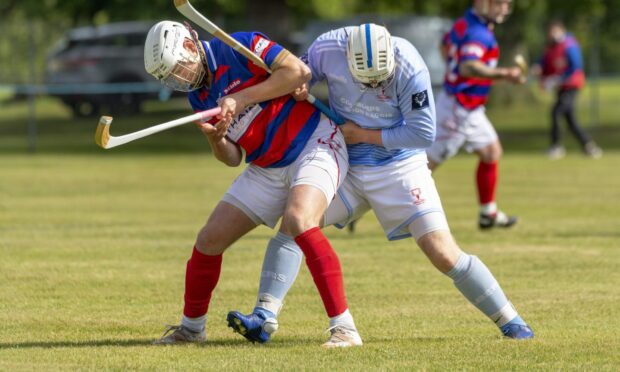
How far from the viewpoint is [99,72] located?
2630cm

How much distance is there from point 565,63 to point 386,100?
52.7ft

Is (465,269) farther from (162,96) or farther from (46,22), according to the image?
(46,22)

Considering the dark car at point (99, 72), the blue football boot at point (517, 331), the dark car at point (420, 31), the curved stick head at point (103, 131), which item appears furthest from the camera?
the dark car at point (420, 31)

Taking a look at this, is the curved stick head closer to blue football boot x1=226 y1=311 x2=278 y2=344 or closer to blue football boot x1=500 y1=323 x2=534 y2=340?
blue football boot x1=226 y1=311 x2=278 y2=344

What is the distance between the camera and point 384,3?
1292 inches

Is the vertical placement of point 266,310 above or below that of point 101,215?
above

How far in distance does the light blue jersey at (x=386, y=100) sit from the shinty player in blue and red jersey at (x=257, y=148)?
137mm

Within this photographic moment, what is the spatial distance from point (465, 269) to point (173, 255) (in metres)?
4.12

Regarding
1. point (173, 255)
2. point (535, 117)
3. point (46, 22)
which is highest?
point (173, 255)

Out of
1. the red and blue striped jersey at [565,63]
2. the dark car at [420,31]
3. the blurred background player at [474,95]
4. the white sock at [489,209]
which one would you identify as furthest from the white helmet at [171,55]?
the dark car at [420,31]

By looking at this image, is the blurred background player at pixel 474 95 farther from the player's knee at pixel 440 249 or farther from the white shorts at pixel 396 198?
the player's knee at pixel 440 249

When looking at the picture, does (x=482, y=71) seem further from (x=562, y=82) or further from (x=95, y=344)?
(x=562, y=82)

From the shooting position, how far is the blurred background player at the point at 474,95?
36.1ft

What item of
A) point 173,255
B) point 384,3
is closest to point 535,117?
point 384,3
